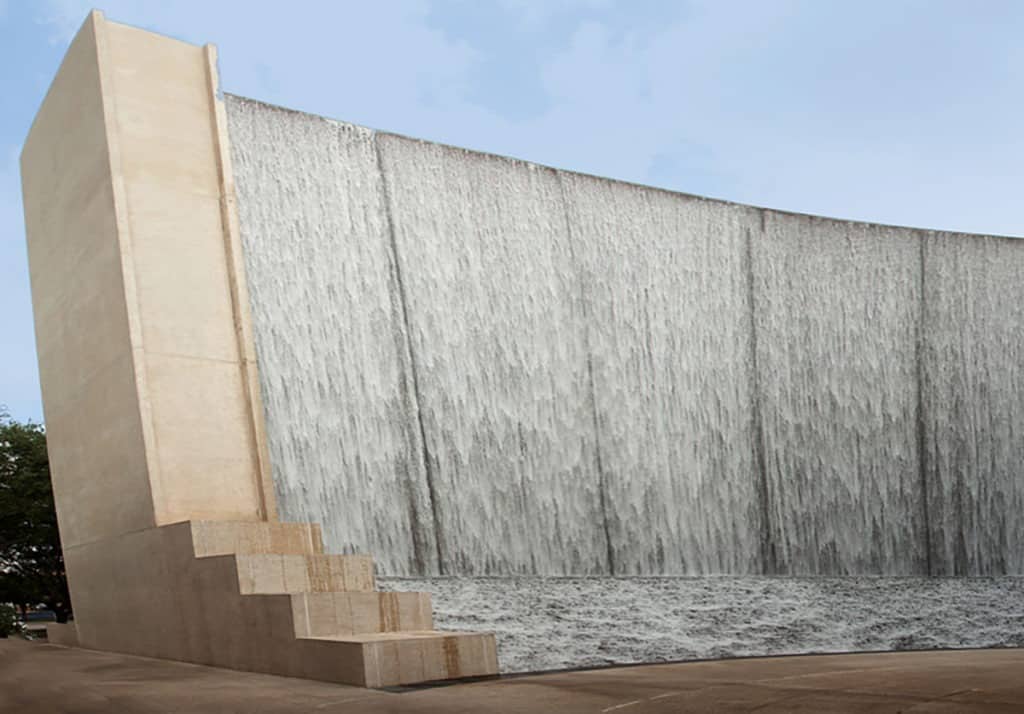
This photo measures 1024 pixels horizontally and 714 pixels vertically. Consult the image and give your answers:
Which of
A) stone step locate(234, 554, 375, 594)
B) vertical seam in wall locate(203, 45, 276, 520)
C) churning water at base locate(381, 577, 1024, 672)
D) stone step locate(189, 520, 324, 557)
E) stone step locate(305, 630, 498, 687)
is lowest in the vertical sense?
churning water at base locate(381, 577, 1024, 672)

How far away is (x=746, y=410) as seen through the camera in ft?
45.1

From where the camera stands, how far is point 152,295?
8.80 metres

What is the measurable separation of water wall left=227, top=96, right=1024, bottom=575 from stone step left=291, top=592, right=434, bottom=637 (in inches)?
136

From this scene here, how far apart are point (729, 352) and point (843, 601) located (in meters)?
3.29

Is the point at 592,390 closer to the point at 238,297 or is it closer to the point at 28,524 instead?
the point at 238,297

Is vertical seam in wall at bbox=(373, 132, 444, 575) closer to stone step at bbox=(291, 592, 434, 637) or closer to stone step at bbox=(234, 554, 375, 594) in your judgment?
stone step at bbox=(234, 554, 375, 594)

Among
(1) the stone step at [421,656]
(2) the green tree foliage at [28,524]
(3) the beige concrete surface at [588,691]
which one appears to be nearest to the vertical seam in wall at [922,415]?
(3) the beige concrete surface at [588,691]

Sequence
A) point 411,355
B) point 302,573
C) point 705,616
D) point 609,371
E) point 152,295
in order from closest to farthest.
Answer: point 302,573 → point 152,295 → point 705,616 → point 411,355 → point 609,371

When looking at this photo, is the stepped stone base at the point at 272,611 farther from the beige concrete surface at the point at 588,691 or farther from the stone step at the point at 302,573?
the beige concrete surface at the point at 588,691

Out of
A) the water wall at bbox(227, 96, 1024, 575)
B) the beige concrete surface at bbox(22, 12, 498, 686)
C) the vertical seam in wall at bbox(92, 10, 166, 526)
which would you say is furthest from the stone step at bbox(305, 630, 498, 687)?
→ the water wall at bbox(227, 96, 1024, 575)

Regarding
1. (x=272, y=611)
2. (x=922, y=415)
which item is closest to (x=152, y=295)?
(x=272, y=611)

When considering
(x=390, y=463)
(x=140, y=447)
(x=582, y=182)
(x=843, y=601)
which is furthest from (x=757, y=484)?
(x=140, y=447)

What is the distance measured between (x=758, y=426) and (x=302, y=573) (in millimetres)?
7927

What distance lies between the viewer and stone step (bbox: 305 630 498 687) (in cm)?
582
